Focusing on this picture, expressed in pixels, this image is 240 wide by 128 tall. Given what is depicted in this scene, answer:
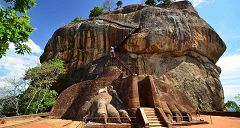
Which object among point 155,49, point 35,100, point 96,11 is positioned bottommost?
point 35,100

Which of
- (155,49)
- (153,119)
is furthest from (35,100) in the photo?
(153,119)

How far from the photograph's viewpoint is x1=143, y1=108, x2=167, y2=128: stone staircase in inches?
510

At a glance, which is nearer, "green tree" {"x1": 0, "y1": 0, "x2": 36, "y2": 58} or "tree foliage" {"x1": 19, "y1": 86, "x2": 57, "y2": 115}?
"green tree" {"x1": 0, "y1": 0, "x2": 36, "y2": 58}

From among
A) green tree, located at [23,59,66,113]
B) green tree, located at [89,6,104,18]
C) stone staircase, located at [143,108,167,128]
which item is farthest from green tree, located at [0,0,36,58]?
green tree, located at [89,6,104,18]

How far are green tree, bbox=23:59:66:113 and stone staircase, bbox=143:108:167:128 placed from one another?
15.3 m

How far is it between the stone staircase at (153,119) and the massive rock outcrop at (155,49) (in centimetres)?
1483

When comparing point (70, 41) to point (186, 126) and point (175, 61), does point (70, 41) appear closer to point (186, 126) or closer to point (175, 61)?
point (175, 61)

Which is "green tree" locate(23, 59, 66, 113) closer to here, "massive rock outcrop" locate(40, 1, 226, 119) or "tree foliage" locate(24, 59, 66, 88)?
"tree foliage" locate(24, 59, 66, 88)

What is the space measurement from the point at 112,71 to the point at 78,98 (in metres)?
3.14

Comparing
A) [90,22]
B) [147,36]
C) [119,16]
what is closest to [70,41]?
[90,22]

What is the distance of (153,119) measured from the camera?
44.2ft

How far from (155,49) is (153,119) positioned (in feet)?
59.8

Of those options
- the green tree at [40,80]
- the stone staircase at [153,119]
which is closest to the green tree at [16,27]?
the stone staircase at [153,119]

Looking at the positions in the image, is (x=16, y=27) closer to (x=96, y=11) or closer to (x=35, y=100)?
(x=35, y=100)
